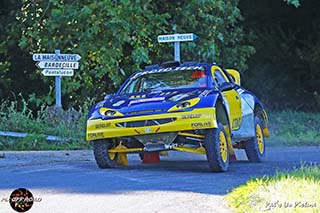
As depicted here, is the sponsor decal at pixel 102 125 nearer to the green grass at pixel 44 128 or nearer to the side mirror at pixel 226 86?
the side mirror at pixel 226 86

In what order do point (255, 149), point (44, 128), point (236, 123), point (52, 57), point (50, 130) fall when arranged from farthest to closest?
1. point (52, 57)
2. point (44, 128)
3. point (50, 130)
4. point (255, 149)
5. point (236, 123)

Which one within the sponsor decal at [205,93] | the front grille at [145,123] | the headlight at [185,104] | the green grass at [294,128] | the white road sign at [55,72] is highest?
the white road sign at [55,72]

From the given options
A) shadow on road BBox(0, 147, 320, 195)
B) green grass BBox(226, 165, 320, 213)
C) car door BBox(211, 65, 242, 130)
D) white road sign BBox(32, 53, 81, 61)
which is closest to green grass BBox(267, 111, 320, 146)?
shadow on road BBox(0, 147, 320, 195)

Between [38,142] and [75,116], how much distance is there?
5.69ft

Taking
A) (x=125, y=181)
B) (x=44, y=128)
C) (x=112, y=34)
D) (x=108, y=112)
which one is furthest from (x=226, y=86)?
(x=112, y=34)

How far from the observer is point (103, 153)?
1081 cm

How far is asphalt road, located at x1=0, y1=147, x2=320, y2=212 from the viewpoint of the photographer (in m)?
7.66

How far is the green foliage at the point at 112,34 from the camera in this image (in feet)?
60.4

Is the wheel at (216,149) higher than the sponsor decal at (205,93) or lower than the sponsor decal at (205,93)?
lower

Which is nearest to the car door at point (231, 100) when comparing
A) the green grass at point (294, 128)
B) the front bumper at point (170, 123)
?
the front bumper at point (170, 123)

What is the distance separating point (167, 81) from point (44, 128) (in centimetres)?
475

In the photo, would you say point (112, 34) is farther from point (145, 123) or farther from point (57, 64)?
point (145, 123)

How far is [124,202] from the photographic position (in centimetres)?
781

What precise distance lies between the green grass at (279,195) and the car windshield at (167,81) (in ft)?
10.9
